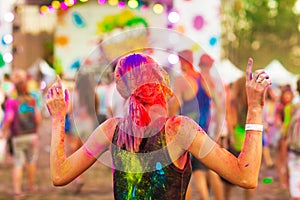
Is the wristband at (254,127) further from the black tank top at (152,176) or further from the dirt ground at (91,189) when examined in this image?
the dirt ground at (91,189)

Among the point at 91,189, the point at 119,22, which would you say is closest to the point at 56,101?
the point at 91,189

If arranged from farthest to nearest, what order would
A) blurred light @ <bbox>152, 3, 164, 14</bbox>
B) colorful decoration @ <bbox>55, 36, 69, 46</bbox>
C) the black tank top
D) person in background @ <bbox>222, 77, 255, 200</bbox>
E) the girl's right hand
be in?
colorful decoration @ <bbox>55, 36, 69, 46</bbox> < blurred light @ <bbox>152, 3, 164, 14</bbox> < person in background @ <bbox>222, 77, 255, 200</bbox> < the girl's right hand < the black tank top

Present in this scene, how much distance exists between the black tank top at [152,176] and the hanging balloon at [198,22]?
8.04m

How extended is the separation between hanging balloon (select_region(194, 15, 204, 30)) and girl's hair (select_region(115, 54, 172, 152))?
8.00m

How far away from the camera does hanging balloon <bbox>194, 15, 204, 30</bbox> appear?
1048 centimetres

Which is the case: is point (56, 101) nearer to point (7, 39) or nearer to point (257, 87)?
point (257, 87)

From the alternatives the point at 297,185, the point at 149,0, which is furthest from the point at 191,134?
the point at 149,0

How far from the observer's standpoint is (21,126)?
9.12 m

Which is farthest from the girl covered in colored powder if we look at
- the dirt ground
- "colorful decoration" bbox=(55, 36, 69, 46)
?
"colorful decoration" bbox=(55, 36, 69, 46)

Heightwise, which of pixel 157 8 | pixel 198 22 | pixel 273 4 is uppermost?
pixel 273 4

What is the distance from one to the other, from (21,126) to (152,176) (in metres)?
6.79

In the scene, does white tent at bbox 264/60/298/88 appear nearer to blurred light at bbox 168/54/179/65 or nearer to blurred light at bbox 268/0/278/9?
blurred light at bbox 168/54/179/65

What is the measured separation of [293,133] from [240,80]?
3.16 ft

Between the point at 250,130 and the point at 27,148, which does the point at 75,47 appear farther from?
the point at 250,130
